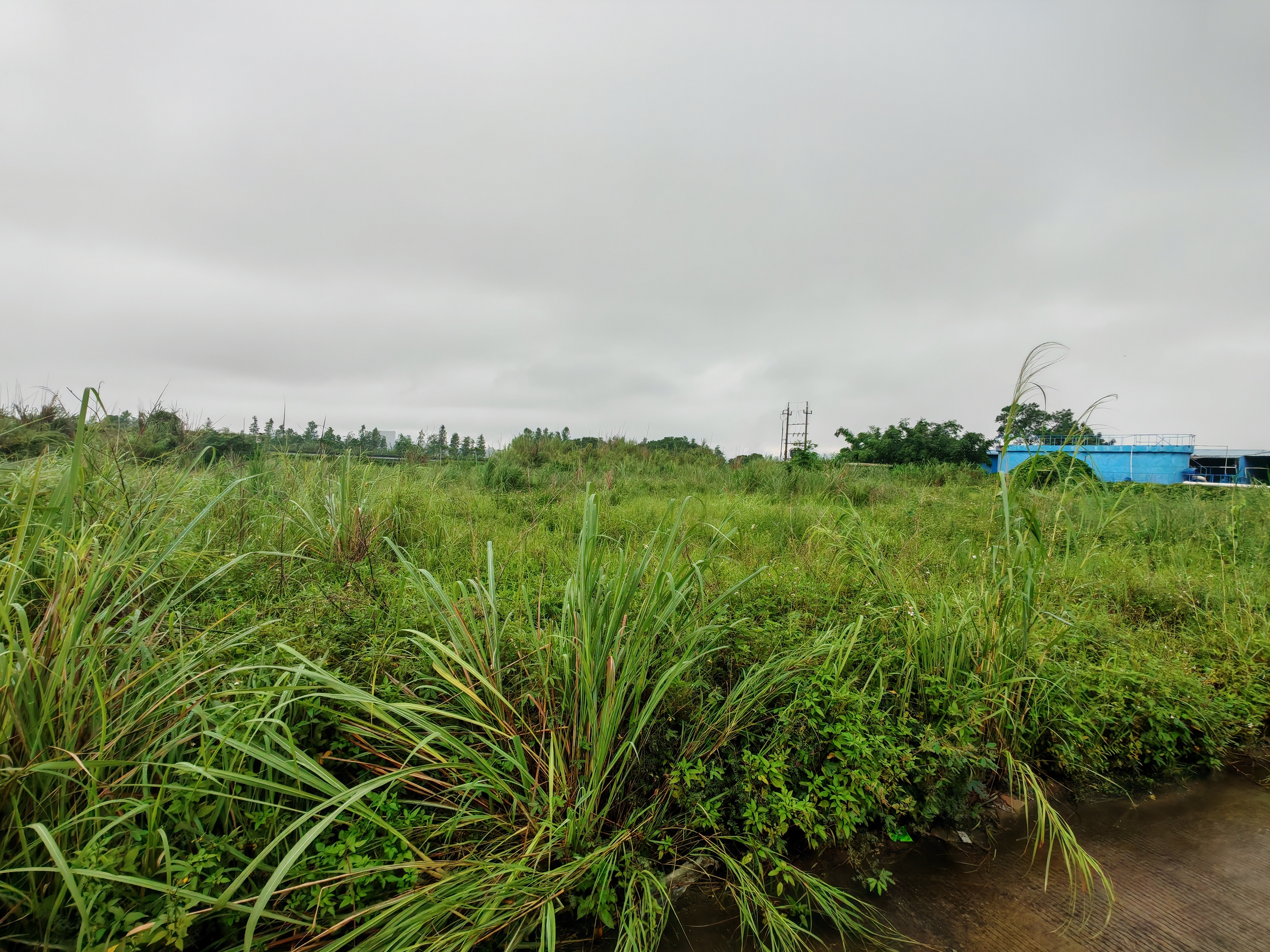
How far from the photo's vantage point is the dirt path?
179 cm

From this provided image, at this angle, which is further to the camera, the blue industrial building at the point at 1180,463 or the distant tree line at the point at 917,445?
the distant tree line at the point at 917,445

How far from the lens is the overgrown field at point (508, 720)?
1.43 m

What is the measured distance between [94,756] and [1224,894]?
12.1ft

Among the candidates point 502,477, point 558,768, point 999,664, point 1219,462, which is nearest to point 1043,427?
point 999,664

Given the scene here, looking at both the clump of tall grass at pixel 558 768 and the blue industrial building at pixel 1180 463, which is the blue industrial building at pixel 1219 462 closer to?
the blue industrial building at pixel 1180 463

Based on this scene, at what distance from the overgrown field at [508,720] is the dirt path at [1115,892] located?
0.38ft

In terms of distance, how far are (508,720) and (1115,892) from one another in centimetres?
227

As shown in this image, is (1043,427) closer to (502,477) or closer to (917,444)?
(502,477)

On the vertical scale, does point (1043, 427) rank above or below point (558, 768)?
above

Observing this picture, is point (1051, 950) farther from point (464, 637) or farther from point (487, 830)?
point (464, 637)

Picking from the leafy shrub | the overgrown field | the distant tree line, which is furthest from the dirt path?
the distant tree line

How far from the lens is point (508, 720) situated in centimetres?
198

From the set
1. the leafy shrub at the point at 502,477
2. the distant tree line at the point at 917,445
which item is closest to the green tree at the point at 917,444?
the distant tree line at the point at 917,445

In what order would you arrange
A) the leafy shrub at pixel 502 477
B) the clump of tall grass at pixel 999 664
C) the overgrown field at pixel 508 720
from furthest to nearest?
the leafy shrub at pixel 502 477
the clump of tall grass at pixel 999 664
the overgrown field at pixel 508 720
